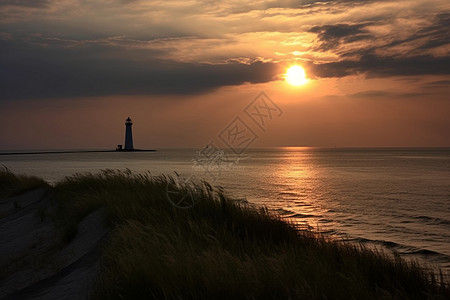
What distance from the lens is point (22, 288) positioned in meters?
8.31

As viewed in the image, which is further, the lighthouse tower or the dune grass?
the lighthouse tower

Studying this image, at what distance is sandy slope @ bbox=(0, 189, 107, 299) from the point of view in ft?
24.6

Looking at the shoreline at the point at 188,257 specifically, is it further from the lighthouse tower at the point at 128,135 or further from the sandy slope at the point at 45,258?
the lighthouse tower at the point at 128,135

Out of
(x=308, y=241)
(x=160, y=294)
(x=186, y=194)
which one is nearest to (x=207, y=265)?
(x=160, y=294)

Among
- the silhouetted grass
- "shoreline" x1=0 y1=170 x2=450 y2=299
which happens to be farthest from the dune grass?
the silhouetted grass

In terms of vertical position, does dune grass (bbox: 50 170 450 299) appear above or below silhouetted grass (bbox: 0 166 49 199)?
above

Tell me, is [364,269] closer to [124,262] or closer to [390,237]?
[124,262]

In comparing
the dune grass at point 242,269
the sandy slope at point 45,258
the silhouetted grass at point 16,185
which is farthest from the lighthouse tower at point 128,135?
the dune grass at point 242,269

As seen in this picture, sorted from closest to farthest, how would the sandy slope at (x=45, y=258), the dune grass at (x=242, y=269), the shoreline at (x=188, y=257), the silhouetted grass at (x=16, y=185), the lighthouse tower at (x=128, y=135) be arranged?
the dune grass at (x=242, y=269), the shoreline at (x=188, y=257), the sandy slope at (x=45, y=258), the silhouetted grass at (x=16, y=185), the lighthouse tower at (x=128, y=135)

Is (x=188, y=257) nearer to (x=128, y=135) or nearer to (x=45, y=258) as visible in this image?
(x=45, y=258)

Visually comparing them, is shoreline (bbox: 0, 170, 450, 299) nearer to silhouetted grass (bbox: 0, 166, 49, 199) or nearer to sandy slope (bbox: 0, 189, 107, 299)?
sandy slope (bbox: 0, 189, 107, 299)

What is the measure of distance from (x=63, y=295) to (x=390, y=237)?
13891mm

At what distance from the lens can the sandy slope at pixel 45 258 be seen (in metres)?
7.49

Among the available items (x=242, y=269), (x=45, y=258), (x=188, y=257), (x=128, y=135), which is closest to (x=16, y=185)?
(x=45, y=258)
